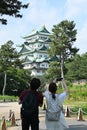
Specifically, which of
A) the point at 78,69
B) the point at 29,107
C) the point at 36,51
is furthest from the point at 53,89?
the point at 36,51

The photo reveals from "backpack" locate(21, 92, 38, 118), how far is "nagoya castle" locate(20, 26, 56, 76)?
90.1m

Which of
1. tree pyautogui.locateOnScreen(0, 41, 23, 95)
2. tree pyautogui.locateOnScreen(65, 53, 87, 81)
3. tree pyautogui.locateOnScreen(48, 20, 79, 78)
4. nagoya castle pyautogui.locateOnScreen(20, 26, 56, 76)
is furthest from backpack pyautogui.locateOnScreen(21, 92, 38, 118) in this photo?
nagoya castle pyautogui.locateOnScreen(20, 26, 56, 76)

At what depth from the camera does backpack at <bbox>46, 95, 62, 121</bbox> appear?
8086 millimetres

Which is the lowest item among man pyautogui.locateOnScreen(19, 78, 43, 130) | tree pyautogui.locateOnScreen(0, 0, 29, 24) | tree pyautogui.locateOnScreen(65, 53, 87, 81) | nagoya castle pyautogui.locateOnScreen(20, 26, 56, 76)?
man pyautogui.locateOnScreen(19, 78, 43, 130)

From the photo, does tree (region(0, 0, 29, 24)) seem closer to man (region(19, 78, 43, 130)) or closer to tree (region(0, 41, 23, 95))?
man (region(19, 78, 43, 130))

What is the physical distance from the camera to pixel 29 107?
25.9ft

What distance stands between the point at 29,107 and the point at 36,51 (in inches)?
3764

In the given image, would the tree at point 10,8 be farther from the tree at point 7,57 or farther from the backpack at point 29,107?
the tree at point 7,57

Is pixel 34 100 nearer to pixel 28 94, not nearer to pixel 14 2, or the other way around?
pixel 28 94

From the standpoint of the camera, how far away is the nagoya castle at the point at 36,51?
101 metres

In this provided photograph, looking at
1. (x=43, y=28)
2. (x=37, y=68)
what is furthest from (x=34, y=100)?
(x=43, y=28)

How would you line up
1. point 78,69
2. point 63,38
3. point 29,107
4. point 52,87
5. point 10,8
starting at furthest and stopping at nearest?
point 78,69
point 63,38
point 10,8
point 52,87
point 29,107

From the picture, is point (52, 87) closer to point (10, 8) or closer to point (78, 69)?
point (10, 8)

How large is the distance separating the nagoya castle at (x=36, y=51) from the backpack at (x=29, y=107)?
296ft
